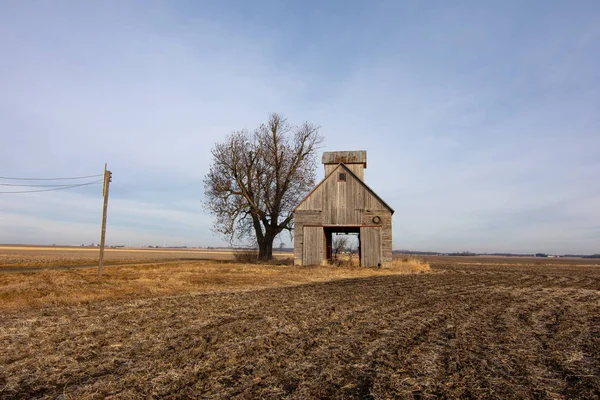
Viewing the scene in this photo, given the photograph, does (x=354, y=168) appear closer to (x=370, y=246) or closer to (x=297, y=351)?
(x=370, y=246)

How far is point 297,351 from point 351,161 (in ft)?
80.3

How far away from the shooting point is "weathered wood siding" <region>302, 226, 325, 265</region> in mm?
26156

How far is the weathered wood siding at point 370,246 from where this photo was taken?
2550 cm

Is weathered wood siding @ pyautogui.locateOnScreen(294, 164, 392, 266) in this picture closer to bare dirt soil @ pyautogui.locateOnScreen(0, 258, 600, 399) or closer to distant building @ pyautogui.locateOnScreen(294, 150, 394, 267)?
distant building @ pyautogui.locateOnScreen(294, 150, 394, 267)

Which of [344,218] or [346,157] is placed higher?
[346,157]

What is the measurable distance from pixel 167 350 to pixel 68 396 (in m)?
1.88

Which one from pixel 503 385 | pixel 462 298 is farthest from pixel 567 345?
pixel 462 298

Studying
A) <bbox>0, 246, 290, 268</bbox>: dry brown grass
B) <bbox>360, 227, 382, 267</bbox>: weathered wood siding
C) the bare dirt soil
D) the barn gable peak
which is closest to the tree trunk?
<bbox>0, 246, 290, 268</bbox>: dry brown grass

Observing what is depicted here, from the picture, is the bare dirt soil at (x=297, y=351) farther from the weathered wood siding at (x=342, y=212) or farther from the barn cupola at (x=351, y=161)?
the barn cupola at (x=351, y=161)

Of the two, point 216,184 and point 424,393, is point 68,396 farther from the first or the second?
point 216,184

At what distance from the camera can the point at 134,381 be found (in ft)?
14.5

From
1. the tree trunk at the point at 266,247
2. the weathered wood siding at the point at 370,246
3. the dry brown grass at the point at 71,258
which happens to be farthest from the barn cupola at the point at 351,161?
the dry brown grass at the point at 71,258

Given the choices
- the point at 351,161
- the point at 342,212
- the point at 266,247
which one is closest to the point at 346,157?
the point at 351,161

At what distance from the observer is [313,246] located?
26297 millimetres
